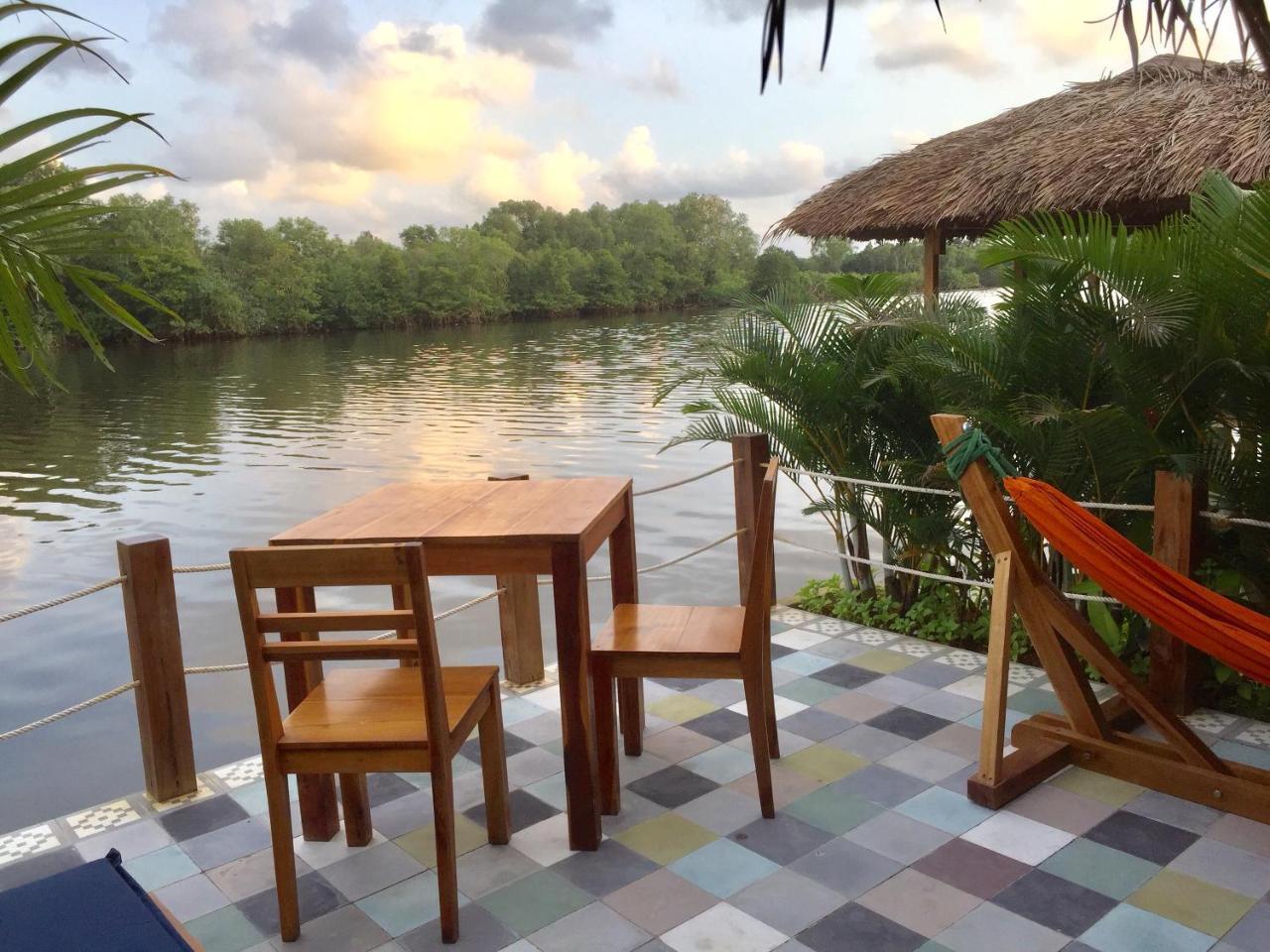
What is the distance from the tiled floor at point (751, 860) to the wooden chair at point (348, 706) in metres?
0.22

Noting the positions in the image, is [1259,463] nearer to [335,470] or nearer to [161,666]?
[161,666]

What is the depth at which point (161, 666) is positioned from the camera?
9.60 feet

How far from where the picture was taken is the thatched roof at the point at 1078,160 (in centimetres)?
597

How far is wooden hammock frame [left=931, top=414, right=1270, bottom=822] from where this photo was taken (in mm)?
2703

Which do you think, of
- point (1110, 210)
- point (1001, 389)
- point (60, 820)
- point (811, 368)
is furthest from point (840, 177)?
point (60, 820)

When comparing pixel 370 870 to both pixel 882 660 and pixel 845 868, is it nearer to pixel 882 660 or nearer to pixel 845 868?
pixel 845 868

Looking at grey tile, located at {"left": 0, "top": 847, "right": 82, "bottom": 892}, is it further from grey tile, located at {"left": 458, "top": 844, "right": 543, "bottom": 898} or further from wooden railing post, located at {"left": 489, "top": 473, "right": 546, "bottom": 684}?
wooden railing post, located at {"left": 489, "top": 473, "right": 546, "bottom": 684}

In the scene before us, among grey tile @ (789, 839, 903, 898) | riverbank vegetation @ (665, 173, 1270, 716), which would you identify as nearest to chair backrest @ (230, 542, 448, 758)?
grey tile @ (789, 839, 903, 898)

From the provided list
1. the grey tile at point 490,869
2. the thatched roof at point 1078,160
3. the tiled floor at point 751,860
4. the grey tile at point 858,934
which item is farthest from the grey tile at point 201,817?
the thatched roof at point 1078,160

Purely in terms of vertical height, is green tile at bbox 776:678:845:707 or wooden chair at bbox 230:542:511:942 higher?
wooden chair at bbox 230:542:511:942

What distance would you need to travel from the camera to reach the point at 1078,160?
643 cm

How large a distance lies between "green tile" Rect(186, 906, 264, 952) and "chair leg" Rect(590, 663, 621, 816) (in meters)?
0.88

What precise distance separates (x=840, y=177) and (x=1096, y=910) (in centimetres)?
691

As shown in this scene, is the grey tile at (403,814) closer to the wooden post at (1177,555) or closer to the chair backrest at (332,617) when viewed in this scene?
the chair backrest at (332,617)
